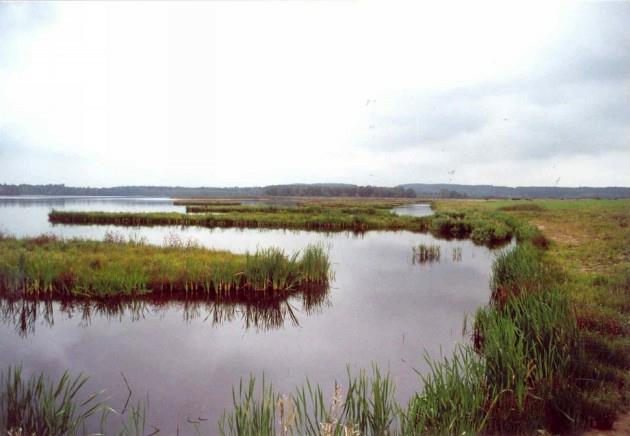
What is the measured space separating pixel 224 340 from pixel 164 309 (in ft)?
11.1

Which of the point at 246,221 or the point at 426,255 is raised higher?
the point at 246,221

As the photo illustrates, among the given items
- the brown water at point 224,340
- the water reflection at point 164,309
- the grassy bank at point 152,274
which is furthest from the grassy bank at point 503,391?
the grassy bank at point 152,274

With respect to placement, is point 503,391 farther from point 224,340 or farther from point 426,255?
point 426,255

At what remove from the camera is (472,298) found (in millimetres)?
14578

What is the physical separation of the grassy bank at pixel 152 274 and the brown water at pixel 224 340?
30.5 inches

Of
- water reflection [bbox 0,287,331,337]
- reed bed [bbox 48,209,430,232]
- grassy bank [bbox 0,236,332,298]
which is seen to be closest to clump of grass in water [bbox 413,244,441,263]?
grassy bank [bbox 0,236,332,298]

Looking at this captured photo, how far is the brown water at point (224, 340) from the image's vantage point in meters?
7.77

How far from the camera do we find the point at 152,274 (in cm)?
1486

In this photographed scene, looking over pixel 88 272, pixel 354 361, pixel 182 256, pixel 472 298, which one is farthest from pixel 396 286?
pixel 88 272

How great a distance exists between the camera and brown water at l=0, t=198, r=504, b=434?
777 cm

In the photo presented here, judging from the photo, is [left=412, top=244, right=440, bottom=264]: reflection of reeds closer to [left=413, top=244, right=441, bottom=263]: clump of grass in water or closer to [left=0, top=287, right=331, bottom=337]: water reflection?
[left=413, top=244, right=441, bottom=263]: clump of grass in water

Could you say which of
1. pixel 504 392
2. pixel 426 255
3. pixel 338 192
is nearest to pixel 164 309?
pixel 504 392

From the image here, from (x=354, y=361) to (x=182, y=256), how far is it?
37.3 feet

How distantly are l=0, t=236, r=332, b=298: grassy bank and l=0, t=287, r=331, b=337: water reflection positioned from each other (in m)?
0.40
